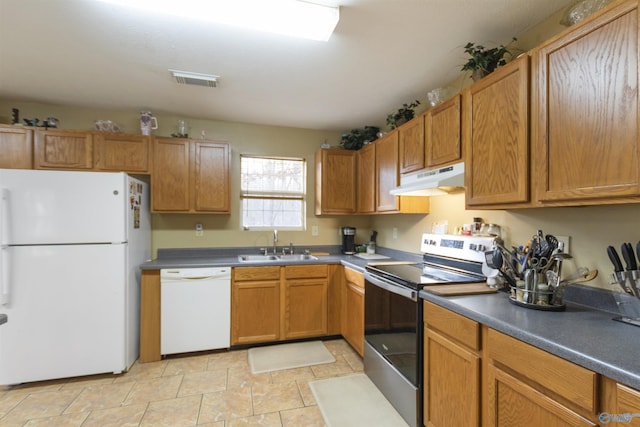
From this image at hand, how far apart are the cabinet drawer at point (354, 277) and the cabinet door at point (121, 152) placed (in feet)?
7.46

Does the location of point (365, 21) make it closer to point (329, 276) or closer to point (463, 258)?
point (463, 258)

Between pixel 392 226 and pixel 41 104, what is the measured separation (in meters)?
3.87

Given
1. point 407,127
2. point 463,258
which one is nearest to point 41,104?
point 407,127

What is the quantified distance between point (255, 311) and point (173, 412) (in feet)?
3.52

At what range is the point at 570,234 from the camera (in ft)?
5.16

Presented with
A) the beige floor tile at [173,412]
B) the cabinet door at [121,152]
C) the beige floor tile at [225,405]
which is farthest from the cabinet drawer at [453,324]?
the cabinet door at [121,152]

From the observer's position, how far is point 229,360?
8.95 feet

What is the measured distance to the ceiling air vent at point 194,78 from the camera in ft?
7.54

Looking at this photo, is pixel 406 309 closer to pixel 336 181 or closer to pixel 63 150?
pixel 336 181

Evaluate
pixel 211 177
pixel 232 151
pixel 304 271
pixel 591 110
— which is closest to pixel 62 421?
pixel 304 271

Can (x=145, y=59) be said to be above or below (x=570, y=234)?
above

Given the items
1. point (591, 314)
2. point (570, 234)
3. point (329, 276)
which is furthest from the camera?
point (329, 276)

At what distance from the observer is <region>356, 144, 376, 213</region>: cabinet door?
10.2 ft

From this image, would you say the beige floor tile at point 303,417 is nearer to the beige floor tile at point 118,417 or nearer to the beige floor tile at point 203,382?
the beige floor tile at point 203,382
